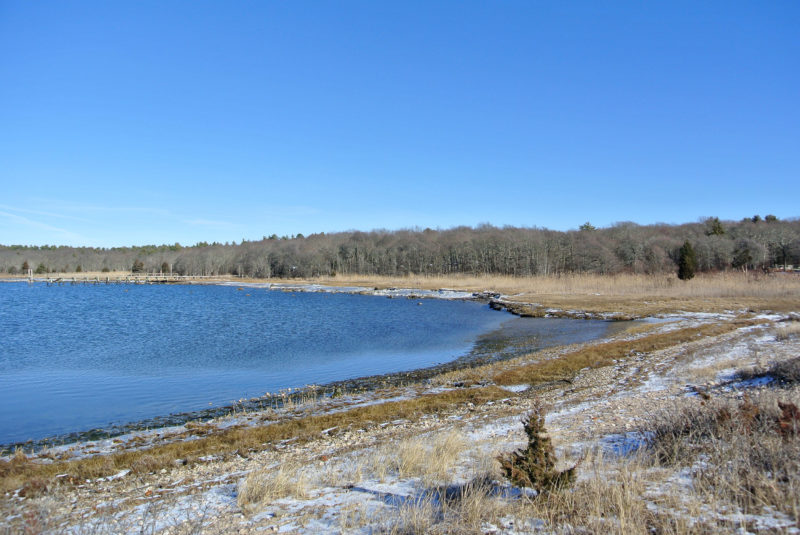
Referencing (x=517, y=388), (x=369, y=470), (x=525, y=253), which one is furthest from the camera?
(x=525, y=253)

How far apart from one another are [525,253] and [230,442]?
278 ft

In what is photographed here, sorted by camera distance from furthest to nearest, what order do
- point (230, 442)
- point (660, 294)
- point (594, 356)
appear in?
point (660, 294)
point (594, 356)
point (230, 442)

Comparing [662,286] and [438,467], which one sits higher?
[662,286]

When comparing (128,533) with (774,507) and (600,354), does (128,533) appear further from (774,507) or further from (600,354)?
(600,354)

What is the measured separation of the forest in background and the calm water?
50.1m

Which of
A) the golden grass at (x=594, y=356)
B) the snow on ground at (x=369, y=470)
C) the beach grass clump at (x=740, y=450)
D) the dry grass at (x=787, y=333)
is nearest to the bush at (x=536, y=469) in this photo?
the snow on ground at (x=369, y=470)

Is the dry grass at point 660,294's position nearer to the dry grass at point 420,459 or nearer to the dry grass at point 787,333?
the dry grass at point 787,333

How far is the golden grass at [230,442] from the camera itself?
28.9 ft

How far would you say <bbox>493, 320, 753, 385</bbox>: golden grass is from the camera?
54.0 ft

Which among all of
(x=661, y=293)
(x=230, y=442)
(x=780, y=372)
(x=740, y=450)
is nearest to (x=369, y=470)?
(x=230, y=442)

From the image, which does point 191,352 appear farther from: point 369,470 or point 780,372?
point 780,372

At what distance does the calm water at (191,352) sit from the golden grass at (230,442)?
3243mm

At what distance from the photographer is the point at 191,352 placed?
2264 cm

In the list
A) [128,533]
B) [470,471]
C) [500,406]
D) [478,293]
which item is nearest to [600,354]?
[500,406]
